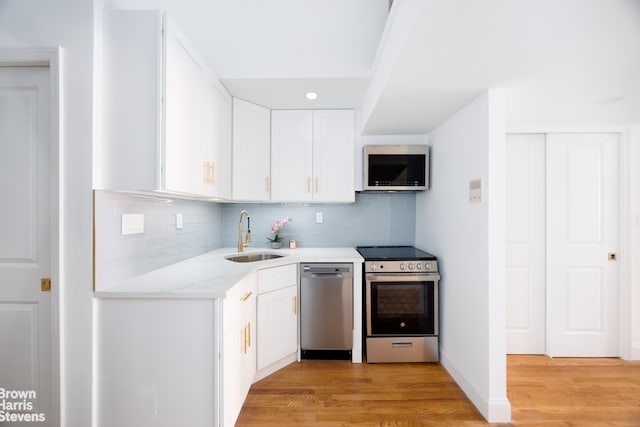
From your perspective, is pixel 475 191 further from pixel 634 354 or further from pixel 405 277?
pixel 634 354

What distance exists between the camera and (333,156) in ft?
9.95

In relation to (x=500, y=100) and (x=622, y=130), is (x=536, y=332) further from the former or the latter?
(x=500, y=100)

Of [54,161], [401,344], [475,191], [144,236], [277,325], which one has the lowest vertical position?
[401,344]

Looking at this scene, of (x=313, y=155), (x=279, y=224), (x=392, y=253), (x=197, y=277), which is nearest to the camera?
(x=197, y=277)

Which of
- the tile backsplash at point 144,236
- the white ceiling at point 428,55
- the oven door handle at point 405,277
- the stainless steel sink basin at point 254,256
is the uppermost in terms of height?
the white ceiling at point 428,55

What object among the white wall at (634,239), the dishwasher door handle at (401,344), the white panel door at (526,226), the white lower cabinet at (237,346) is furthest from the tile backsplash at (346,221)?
the white wall at (634,239)

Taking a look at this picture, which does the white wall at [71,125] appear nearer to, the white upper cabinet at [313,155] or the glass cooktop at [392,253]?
the white upper cabinet at [313,155]

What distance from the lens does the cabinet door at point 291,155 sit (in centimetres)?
301

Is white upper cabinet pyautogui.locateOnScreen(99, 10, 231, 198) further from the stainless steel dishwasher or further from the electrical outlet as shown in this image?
the electrical outlet

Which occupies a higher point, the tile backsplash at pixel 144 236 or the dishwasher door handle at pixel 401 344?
the tile backsplash at pixel 144 236

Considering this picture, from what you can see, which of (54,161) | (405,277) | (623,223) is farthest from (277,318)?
(623,223)

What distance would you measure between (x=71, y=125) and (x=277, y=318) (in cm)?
183

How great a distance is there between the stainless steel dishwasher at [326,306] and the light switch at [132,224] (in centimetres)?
128

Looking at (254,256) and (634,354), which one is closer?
(634,354)
